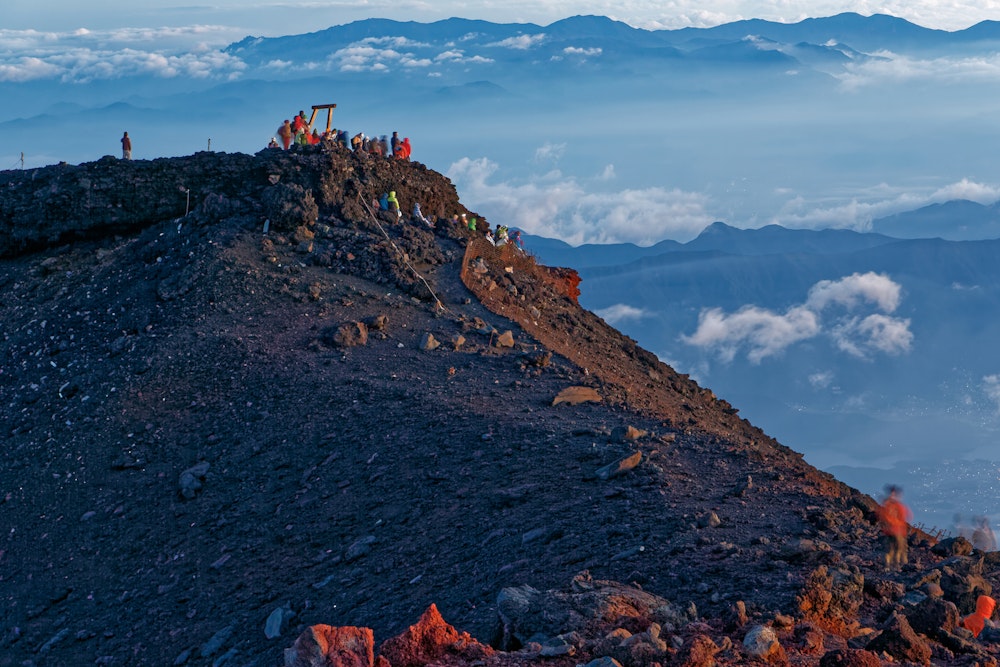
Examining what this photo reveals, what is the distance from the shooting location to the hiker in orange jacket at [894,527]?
15562 mm

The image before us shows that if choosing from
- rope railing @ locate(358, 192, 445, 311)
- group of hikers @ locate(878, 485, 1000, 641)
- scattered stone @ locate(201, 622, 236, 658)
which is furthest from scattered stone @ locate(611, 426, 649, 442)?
rope railing @ locate(358, 192, 445, 311)

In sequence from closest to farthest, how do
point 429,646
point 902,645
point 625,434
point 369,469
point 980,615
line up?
point 429,646, point 902,645, point 980,615, point 369,469, point 625,434

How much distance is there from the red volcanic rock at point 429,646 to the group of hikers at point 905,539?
5.47 metres

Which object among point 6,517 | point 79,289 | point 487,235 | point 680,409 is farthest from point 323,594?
point 487,235

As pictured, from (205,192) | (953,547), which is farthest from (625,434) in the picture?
(205,192)

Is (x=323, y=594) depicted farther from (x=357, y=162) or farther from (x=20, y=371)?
(x=357, y=162)

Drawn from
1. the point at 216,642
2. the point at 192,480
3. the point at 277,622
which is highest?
the point at 192,480

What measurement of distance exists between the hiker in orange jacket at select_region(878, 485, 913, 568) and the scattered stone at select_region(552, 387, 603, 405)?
6.36m

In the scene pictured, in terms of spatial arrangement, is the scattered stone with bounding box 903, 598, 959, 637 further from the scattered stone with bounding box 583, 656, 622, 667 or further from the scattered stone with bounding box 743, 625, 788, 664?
the scattered stone with bounding box 583, 656, 622, 667

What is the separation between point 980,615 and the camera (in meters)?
14.2

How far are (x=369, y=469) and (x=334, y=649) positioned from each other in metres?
7.93

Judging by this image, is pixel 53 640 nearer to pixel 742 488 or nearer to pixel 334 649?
pixel 334 649

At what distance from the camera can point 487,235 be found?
30.8 m

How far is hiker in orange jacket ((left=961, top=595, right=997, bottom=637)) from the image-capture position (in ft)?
45.8
